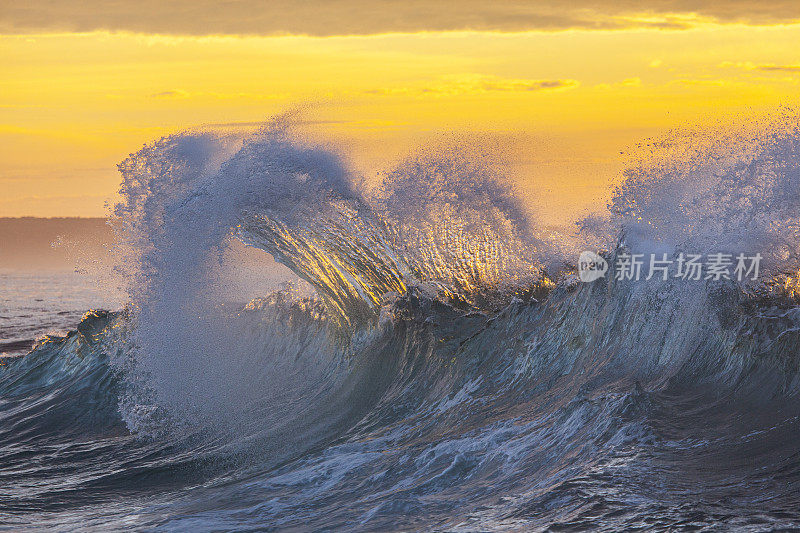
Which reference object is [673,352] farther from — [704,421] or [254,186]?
[254,186]

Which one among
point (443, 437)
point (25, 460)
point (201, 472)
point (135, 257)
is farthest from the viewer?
point (135, 257)

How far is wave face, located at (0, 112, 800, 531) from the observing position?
6270mm

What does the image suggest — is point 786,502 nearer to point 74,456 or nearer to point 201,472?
point 201,472

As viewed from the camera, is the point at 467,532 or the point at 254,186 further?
the point at 254,186

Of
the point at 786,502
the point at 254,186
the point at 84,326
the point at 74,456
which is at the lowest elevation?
the point at 786,502

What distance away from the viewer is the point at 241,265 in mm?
12906

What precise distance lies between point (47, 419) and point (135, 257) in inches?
116

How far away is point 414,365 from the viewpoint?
36.1 ft

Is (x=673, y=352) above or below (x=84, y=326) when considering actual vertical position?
below

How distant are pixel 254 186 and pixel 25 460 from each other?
504cm

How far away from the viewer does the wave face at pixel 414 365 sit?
627cm

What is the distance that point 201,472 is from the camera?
9023 mm

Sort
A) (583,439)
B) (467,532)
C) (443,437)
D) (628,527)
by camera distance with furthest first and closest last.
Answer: (443,437) → (583,439) → (467,532) → (628,527)

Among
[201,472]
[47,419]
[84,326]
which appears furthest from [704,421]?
[84,326]
